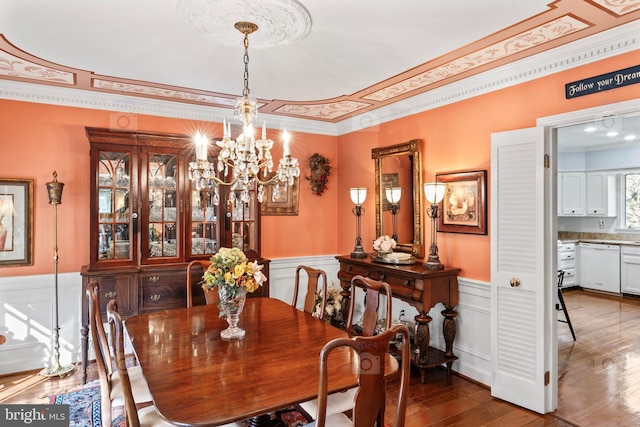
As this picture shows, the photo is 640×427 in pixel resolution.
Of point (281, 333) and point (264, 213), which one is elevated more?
point (264, 213)

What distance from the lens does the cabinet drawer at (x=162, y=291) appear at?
3.43 meters

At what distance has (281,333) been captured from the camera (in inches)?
87.9

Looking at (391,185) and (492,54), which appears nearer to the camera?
(492,54)

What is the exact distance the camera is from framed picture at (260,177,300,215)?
453 centimetres

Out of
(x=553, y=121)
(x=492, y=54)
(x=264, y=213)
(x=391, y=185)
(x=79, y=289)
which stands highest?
(x=492, y=54)

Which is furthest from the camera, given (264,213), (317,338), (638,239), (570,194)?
(570,194)

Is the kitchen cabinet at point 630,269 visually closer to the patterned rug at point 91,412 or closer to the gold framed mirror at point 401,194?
the gold framed mirror at point 401,194

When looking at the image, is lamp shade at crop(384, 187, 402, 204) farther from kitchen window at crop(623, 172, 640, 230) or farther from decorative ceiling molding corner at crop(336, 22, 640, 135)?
kitchen window at crop(623, 172, 640, 230)

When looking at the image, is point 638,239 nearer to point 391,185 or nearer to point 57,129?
point 391,185

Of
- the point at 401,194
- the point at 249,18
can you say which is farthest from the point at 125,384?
the point at 401,194

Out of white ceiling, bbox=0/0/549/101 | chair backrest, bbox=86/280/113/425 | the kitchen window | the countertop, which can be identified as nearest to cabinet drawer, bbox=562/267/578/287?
the countertop

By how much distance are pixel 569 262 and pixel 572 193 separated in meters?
1.27

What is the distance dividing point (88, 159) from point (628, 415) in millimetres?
4947

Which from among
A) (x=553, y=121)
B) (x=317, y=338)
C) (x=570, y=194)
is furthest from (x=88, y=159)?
(x=570, y=194)
